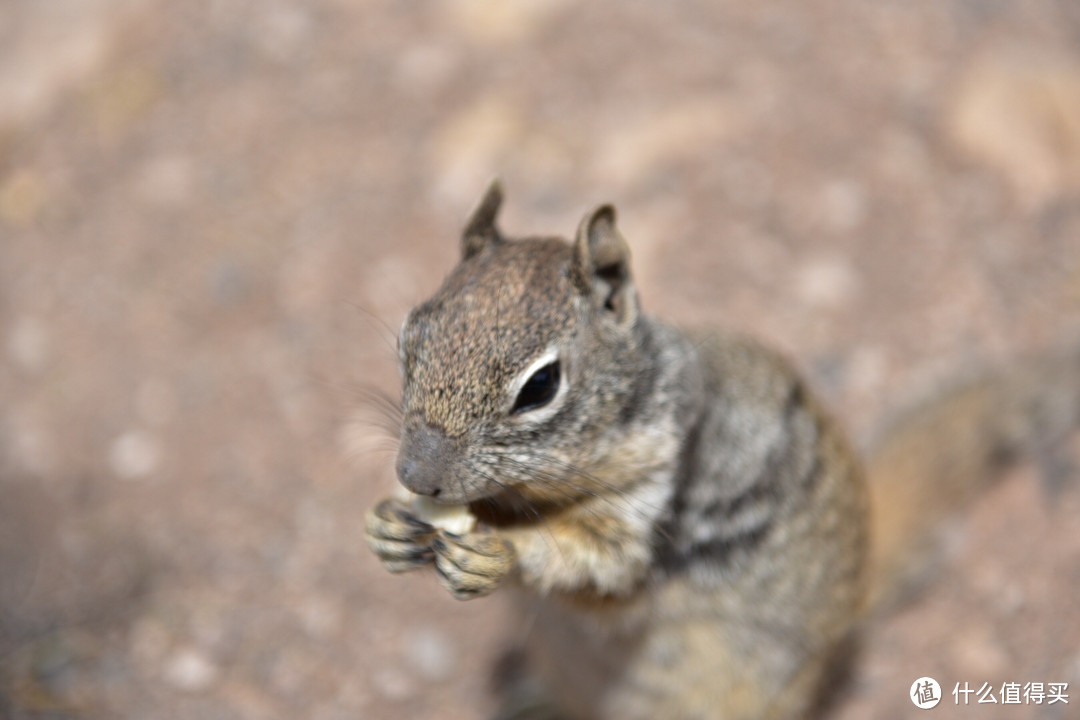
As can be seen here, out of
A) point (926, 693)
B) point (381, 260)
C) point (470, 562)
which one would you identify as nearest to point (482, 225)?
point (470, 562)

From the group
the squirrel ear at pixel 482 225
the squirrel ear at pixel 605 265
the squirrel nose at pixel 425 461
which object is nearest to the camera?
the squirrel nose at pixel 425 461

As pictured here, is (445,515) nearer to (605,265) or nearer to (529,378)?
(529,378)

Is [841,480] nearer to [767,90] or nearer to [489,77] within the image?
[767,90]

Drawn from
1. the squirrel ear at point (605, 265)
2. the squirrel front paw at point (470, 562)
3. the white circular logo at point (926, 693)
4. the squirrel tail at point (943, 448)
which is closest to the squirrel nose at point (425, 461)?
the squirrel front paw at point (470, 562)

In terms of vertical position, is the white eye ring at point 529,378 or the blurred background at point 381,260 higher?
the blurred background at point 381,260

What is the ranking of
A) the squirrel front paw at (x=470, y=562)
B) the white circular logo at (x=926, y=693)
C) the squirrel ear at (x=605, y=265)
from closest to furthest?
the squirrel front paw at (x=470, y=562) → the squirrel ear at (x=605, y=265) → the white circular logo at (x=926, y=693)

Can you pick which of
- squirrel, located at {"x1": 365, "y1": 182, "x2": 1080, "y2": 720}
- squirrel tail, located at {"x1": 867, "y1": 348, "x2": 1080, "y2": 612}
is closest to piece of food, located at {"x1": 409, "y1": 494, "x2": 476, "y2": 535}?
squirrel, located at {"x1": 365, "y1": 182, "x2": 1080, "y2": 720}

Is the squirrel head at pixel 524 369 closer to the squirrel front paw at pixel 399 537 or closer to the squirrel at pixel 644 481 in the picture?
the squirrel at pixel 644 481

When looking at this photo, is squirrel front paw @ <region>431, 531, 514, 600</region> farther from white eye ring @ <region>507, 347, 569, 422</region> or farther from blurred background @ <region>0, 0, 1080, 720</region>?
blurred background @ <region>0, 0, 1080, 720</region>
